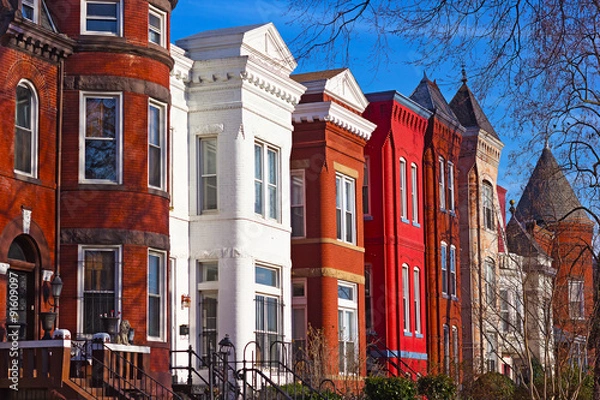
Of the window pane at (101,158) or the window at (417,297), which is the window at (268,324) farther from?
the window at (417,297)

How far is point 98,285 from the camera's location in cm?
2339

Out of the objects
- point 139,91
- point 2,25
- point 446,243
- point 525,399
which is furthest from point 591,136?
point 446,243

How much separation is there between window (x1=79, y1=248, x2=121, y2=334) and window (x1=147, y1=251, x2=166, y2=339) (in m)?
1.01

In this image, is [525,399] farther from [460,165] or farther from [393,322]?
A: [460,165]

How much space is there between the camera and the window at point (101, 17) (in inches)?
950

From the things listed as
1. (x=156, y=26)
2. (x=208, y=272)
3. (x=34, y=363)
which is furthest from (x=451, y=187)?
(x=34, y=363)

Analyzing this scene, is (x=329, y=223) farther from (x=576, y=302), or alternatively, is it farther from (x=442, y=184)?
(x=442, y=184)

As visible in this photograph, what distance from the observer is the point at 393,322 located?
115 feet

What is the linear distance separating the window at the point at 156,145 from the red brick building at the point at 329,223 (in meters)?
7.44

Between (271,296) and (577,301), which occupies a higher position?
(271,296)

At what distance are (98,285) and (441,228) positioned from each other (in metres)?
19.1

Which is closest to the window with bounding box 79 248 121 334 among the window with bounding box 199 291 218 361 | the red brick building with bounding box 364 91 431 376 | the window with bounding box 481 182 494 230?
the window with bounding box 199 291 218 361

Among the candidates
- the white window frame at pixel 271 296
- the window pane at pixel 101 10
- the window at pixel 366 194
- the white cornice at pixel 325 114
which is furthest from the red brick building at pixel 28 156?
the window at pixel 366 194

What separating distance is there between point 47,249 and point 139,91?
4.06 m
